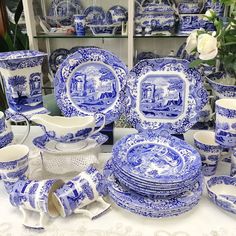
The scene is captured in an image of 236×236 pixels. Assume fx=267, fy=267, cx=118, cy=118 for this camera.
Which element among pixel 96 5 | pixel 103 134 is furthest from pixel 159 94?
pixel 96 5

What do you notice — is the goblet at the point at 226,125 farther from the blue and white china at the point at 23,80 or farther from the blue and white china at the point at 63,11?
the blue and white china at the point at 63,11

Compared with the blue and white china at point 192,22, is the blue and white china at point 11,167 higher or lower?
lower

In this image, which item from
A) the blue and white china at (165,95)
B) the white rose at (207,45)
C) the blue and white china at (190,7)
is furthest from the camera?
the blue and white china at (190,7)

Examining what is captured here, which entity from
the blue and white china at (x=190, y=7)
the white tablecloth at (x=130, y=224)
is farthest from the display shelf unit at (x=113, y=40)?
the white tablecloth at (x=130, y=224)

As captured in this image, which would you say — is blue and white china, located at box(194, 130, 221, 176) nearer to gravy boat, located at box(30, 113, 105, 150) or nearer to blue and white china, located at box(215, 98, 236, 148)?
blue and white china, located at box(215, 98, 236, 148)

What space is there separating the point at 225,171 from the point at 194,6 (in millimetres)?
1237

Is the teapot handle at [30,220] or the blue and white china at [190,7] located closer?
the teapot handle at [30,220]

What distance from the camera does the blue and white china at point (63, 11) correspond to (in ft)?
5.90

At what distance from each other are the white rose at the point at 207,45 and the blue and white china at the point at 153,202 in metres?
0.34

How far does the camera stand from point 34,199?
1.88 ft

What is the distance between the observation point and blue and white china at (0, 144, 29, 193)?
2.03 feet

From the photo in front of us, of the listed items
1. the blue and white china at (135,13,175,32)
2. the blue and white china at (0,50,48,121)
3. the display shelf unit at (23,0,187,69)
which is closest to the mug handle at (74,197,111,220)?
the blue and white china at (0,50,48,121)

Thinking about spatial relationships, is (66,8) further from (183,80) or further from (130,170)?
(130,170)

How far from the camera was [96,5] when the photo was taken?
5.91ft
